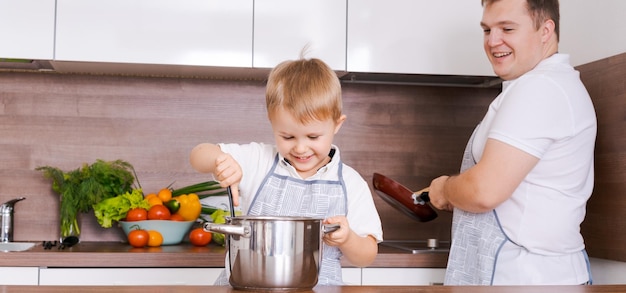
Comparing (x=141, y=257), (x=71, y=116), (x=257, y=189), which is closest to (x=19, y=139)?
(x=71, y=116)

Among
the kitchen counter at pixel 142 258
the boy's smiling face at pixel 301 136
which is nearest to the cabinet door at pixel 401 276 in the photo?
the kitchen counter at pixel 142 258

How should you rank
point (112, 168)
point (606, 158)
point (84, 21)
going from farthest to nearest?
point (112, 168) → point (84, 21) → point (606, 158)

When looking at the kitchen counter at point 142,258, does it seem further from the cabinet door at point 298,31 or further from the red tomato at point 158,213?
the cabinet door at point 298,31

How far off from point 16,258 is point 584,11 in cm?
168

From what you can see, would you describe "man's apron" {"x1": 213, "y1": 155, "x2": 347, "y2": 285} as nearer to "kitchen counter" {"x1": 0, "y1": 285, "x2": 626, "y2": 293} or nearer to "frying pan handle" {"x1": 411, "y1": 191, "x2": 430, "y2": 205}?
"kitchen counter" {"x1": 0, "y1": 285, "x2": 626, "y2": 293}

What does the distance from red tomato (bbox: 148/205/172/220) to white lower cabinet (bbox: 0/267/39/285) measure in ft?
1.26

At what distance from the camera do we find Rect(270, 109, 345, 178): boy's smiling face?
1306 mm

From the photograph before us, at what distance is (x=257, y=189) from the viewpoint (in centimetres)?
152

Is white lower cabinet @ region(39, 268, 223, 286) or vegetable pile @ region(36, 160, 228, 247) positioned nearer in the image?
white lower cabinet @ region(39, 268, 223, 286)

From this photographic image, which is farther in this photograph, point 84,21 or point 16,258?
point 84,21

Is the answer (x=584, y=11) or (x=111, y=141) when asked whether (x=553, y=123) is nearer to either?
(x=584, y=11)

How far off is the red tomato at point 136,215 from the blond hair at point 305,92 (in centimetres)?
106

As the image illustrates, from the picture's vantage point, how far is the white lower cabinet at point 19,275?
2.00 m

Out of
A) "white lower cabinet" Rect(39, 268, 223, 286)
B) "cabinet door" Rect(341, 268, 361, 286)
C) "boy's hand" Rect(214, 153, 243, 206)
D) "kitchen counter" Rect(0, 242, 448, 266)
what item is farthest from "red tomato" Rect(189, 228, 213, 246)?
"boy's hand" Rect(214, 153, 243, 206)
